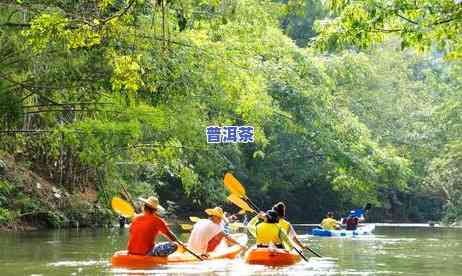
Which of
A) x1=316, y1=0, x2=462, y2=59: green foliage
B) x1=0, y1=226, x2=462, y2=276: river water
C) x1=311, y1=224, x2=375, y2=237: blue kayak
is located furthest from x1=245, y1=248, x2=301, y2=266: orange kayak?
x1=311, y1=224, x2=375, y2=237: blue kayak

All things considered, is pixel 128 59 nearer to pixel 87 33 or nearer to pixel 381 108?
pixel 87 33

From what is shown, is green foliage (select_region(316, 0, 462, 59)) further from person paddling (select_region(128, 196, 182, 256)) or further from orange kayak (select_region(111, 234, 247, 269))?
orange kayak (select_region(111, 234, 247, 269))

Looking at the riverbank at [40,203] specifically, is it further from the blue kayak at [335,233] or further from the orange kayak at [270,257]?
the orange kayak at [270,257]

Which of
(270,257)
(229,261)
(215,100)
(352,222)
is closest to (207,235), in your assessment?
(229,261)

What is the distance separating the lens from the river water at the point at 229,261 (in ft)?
43.2

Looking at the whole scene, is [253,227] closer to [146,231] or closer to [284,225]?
[284,225]

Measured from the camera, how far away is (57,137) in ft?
63.0

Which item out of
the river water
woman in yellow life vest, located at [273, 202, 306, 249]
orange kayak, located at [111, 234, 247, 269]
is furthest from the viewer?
woman in yellow life vest, located at [273, 202, 306, 249]

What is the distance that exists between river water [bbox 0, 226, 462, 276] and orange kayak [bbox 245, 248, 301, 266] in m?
0.18

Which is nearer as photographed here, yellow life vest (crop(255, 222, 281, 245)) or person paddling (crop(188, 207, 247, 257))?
yellow life vest (crop(255, 222, 281, 245))

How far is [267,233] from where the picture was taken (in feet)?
48.6

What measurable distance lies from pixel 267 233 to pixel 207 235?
1.17 metres

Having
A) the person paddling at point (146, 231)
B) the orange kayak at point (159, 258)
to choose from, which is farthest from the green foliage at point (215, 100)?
the orange kayak at point (159, 258)

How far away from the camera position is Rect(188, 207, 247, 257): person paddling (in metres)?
15.3
